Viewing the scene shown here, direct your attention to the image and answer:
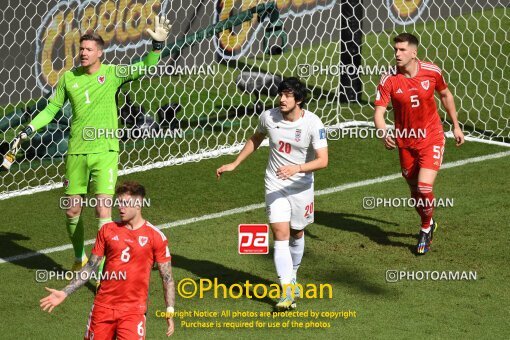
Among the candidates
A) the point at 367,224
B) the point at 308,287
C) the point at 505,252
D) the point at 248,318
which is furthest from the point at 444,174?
the point at 248,318

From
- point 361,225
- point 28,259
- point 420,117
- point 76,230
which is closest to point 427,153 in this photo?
point 420,117

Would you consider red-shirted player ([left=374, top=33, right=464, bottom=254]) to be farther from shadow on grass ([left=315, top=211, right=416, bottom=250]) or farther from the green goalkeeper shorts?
the green goalkeeper shorts

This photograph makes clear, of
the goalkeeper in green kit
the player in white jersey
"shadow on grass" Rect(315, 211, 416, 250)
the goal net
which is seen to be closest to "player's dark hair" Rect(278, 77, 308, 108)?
the player in white jersey

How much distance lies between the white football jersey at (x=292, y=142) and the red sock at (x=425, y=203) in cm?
178

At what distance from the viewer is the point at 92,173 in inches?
431

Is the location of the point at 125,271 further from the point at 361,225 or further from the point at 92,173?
the point at 361,225

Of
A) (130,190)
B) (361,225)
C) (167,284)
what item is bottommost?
(361,225)

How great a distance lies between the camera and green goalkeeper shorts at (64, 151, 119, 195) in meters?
10.9

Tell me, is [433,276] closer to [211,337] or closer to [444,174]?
[211,337]

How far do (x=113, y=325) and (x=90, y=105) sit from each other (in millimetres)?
3572

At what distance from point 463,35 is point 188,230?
8.58m

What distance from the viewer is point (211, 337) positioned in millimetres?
9328

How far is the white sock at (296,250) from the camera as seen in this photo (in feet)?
33.6

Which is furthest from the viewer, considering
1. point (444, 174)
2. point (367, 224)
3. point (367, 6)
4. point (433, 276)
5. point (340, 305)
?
point (367, 6)
